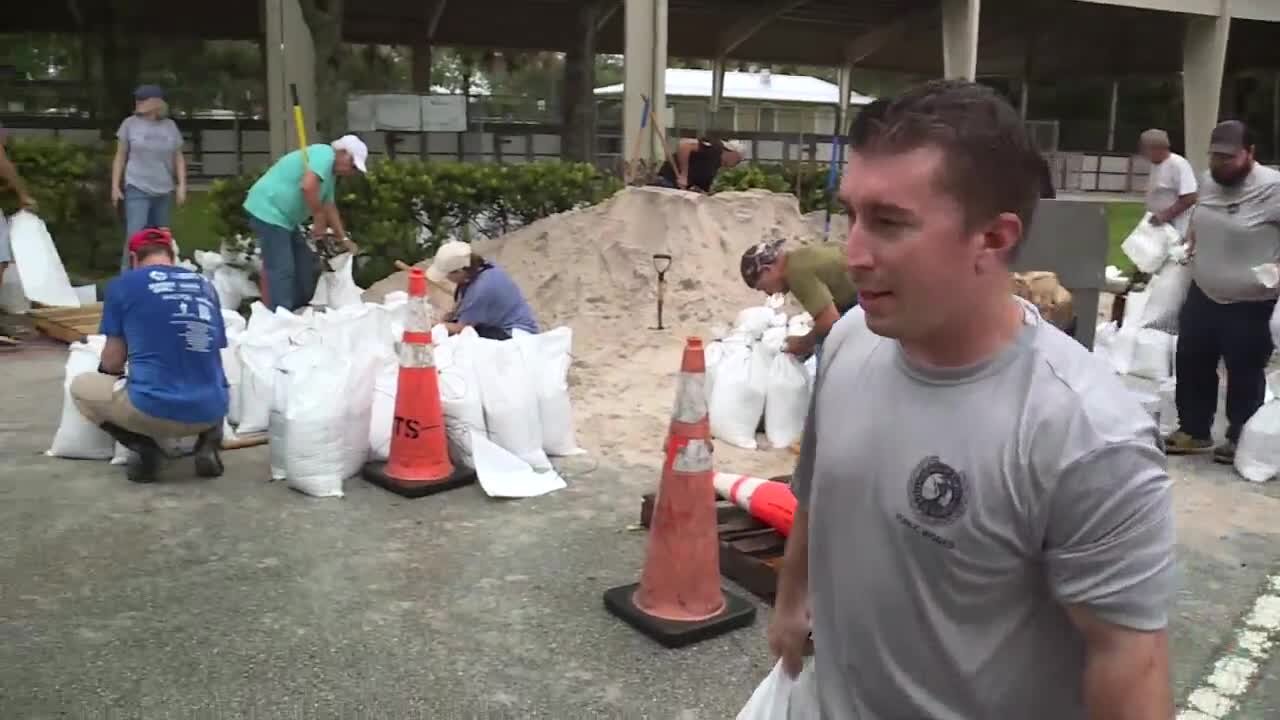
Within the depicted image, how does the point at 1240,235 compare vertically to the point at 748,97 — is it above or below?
below

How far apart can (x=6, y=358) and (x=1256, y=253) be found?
7.86 metres

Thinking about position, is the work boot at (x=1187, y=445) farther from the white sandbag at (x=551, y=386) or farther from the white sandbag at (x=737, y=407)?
the white sandbag at (x=551, y=386)

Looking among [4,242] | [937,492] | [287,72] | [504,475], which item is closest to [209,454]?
[504,475]

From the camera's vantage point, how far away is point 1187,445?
616 centimetres

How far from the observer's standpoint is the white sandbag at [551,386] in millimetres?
5574

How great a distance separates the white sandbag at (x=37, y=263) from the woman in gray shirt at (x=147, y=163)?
0.51 meters

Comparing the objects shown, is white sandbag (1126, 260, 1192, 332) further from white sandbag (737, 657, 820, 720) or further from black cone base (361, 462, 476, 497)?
white sandbag (737, 657, 820, 720)

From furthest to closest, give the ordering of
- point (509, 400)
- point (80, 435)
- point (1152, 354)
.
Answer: point (1152, 354), point (80, 435), point (509, 400)

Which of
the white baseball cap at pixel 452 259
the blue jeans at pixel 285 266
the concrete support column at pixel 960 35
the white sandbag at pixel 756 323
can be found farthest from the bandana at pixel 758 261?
the concrete support column at pixel 960 35

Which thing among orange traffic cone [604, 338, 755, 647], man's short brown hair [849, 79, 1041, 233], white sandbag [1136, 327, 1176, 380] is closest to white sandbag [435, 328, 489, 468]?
orange traffic cone [604, 338, 755, 647]

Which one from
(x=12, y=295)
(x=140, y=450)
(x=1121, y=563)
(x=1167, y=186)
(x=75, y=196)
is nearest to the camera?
(x=1121, y=563)

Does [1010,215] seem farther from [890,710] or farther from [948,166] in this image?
[890,710]

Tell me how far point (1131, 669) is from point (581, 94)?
63.1ft

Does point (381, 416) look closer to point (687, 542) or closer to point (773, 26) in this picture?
point (687, 542)
